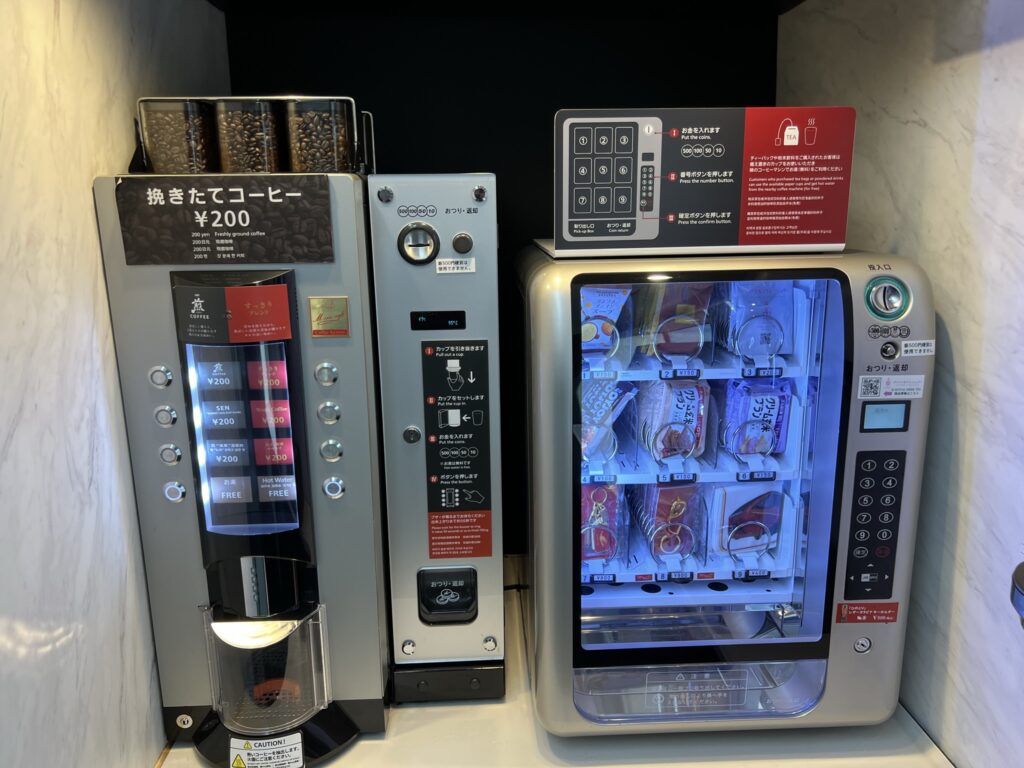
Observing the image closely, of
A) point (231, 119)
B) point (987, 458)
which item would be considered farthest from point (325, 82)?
point (987, 458)

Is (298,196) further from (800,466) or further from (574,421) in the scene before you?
(800,466)

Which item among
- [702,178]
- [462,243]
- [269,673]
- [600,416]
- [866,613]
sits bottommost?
[269,673]

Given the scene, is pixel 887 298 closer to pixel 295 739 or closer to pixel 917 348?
pixel 917 348

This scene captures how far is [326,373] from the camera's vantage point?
1245 millimetres

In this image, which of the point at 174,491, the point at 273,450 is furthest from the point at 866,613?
the point at 174,491

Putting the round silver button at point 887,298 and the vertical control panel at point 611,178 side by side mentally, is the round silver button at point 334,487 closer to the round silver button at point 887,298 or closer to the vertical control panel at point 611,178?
the vertical control panel at point 611,178

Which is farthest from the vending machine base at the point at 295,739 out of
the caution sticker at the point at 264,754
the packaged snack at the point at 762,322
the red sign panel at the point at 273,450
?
the packaged snack at the point at 762,322

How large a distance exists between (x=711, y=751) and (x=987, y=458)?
0.73 metres

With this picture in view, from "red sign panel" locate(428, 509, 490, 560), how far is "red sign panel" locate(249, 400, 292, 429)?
33 cm

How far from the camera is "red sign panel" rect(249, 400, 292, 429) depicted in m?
1.25

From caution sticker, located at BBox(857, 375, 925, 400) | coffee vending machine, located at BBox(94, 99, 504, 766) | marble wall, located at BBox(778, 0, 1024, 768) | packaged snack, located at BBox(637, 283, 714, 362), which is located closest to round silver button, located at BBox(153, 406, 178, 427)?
coffee vending machine, located at BBox(94, 99, 504, 766)

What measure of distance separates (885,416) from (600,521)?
563 millimetres

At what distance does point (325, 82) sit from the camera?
1.77m

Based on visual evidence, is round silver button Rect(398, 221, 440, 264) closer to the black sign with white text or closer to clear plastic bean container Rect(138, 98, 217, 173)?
the black sign with white text
